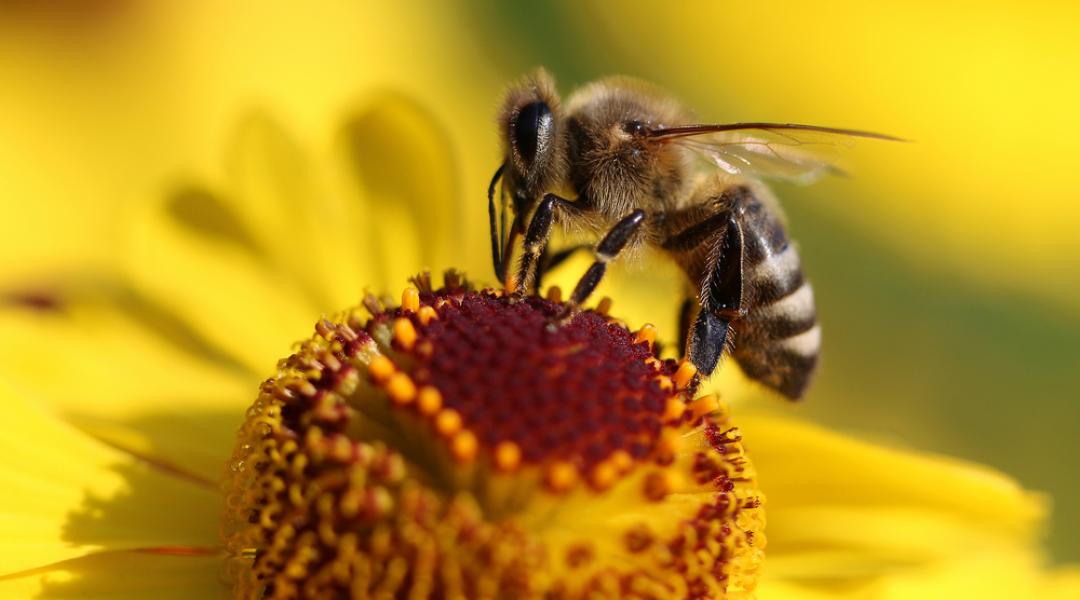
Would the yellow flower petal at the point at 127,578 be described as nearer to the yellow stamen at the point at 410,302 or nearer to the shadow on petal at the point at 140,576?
the shadow on petal at the point at 140,576

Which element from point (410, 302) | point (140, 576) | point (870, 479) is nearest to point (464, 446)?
point (410, 302)

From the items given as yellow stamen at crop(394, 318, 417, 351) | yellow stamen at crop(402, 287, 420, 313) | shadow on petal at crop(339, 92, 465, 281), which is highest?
shadow on petal at crop(339, 92, 465, 281)

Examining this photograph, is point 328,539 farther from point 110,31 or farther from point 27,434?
point 110,31

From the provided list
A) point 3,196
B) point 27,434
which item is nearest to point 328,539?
point 27,434

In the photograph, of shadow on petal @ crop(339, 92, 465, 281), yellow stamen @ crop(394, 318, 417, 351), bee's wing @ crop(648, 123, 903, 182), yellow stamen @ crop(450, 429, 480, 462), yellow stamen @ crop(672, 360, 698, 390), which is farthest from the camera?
shadow on petal @ crop(339, 92, 465, 281)

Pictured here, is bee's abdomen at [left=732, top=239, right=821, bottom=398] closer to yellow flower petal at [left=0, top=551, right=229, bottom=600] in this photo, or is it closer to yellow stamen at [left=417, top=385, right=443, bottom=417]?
yellow stamen at [left=417, top=385, right=443, bottom=417]

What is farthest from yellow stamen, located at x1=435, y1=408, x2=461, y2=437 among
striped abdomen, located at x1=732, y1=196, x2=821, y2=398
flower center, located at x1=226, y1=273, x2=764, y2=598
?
striped abdomen, located at x1=732, y1=196, x2=821, y2=398

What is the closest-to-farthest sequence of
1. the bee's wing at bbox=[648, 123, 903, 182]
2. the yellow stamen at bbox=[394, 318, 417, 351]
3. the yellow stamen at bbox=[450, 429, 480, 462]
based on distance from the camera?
the yellow stamen at bbox=[450, 429, 480, 462]
the yellow stamen at bbox=[394, 318, 417, 351]
the bee's wing at bbox=[648, 123, 903, 182]
